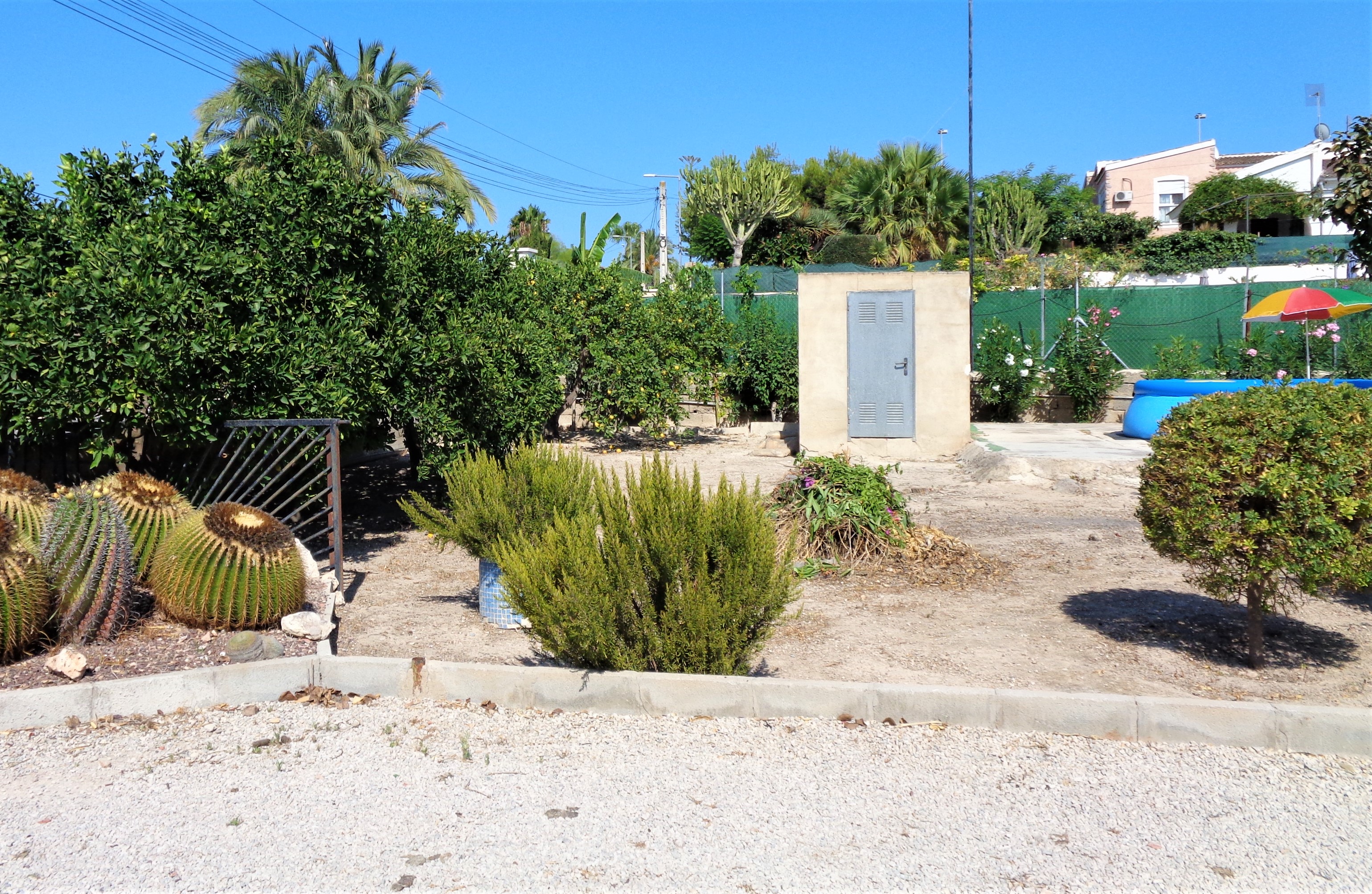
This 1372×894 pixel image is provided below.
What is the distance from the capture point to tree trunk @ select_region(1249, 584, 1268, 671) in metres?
5.30

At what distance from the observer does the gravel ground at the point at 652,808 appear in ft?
11.1

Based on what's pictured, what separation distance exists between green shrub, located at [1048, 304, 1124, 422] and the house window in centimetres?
3318

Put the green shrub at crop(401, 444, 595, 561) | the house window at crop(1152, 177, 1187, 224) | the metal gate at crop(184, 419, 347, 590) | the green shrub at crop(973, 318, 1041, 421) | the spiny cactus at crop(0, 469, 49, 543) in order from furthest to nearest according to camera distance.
Result: 1. the house window at crop(1152, 177, 1187, 224)
2. the green shrub at crop(973, 318, 1041, 421)
3. the metal gate at crop(184, 419, 347, 590)
4. the green shrub at crop(401, 444, 595, 561)
5. the spiny cactus at crop(0, 469, 49, 543)

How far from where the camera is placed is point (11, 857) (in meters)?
3.56

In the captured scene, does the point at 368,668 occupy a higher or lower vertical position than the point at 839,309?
lower

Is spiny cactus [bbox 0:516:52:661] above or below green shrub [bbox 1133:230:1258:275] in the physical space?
below

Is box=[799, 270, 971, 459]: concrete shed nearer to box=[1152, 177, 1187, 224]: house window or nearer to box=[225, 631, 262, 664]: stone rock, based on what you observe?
box=[225, 631, 262, 664]: stone rock

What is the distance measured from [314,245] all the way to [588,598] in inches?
167

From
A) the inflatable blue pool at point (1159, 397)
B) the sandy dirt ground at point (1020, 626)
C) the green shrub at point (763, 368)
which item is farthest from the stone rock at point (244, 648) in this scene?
the green shrub at point (763, 368)

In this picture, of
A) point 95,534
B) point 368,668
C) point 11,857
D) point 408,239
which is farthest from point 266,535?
point 408,239

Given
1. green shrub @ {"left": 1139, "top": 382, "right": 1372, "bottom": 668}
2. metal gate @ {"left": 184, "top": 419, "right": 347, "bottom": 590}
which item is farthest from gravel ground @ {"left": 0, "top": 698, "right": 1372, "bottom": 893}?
metal gate @ {"left": 184, "top": 419, "right": 347, "bottom": 590}

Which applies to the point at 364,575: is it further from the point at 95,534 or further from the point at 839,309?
the point at 839,309

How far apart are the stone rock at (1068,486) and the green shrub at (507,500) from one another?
20.4 feet

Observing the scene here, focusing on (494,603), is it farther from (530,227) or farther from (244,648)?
(530,227)
